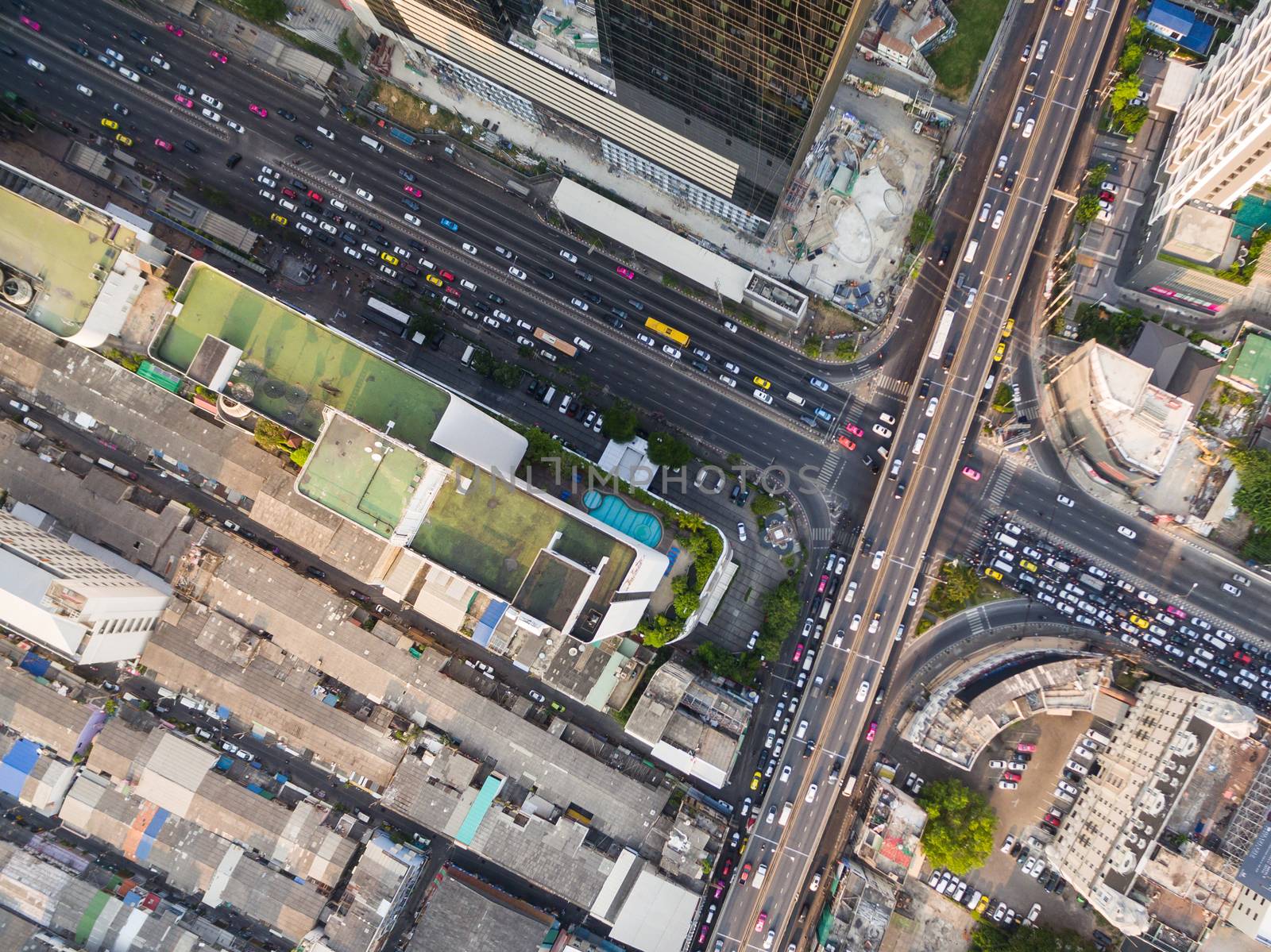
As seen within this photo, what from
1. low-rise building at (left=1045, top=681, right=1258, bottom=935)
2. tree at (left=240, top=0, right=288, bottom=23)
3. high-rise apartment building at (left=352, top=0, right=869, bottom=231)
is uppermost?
high-rise apartment building at (left=352, top=0, right=869, bottom=231)

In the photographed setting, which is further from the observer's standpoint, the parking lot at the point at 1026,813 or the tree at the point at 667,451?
the parking lot at the point at 1026,813

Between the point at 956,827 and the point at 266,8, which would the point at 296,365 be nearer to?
the point at 266,8

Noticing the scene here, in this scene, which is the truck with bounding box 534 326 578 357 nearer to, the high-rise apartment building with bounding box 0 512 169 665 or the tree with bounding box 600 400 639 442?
the tree with bounding box 600 400 639 442

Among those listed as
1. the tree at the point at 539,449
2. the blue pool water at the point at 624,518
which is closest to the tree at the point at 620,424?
the tree at the point at 539,449

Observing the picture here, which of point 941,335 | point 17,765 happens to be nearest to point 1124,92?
point 941,335

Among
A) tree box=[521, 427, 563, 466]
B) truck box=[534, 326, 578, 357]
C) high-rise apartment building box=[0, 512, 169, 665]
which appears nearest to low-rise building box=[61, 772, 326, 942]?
high-rise apartment building box=[0, 512, 169, 665]

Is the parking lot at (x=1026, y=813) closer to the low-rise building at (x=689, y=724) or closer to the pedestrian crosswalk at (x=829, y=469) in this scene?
the low-rise building at (x=689, y=724)
